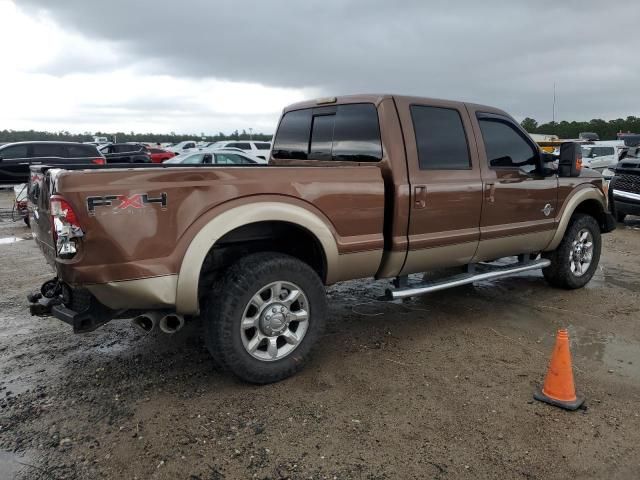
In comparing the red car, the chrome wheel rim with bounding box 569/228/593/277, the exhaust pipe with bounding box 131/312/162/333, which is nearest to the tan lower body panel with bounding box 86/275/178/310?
the exhaust pipe with bounding box 131/312/162/333

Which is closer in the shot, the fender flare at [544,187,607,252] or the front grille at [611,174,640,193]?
the fender flare at [544,187,607,252]

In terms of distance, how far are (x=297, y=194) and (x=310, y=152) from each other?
4.44 ft

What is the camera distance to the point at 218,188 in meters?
3.17

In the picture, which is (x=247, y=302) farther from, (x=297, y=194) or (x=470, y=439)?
(x=470, y=439)

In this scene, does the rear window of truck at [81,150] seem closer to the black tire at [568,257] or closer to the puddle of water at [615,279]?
the black tire at [568,257]

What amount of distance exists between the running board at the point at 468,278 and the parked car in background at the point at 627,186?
20.0 feet

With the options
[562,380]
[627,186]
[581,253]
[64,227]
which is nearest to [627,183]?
[627,186]

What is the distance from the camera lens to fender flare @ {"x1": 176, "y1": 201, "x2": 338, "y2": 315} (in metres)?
3.12

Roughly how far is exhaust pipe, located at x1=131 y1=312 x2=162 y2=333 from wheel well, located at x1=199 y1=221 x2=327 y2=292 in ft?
1.41

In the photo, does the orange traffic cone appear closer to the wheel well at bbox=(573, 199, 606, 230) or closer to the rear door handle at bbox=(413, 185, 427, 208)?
the rear door handle at bbox=(413, 185, 427, 208)

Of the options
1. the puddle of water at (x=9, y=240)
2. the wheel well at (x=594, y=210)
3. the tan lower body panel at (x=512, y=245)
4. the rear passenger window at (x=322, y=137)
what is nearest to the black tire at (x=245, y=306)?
the rear passenger window at (x=322, y=137)

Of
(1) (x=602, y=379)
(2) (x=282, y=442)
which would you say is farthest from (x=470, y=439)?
(1) (x=602, y=379)

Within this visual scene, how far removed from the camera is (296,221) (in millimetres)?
3467

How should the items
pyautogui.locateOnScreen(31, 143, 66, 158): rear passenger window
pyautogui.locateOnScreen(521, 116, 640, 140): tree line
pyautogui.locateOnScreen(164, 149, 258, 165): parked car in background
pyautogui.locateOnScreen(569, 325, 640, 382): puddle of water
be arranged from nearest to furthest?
1. pyautogui.locateOnScreen(569, 325, 640, 382): puddle of water
2. pyautogui.locateOnScreen(31, 143, 66, 158): rear passenger window
3. pyautogui.locateOnScreen(164, 149, 258, 165): parked car in background
4. pyautogui.locateOnScreen(521, 116, 640, 140): tree line
